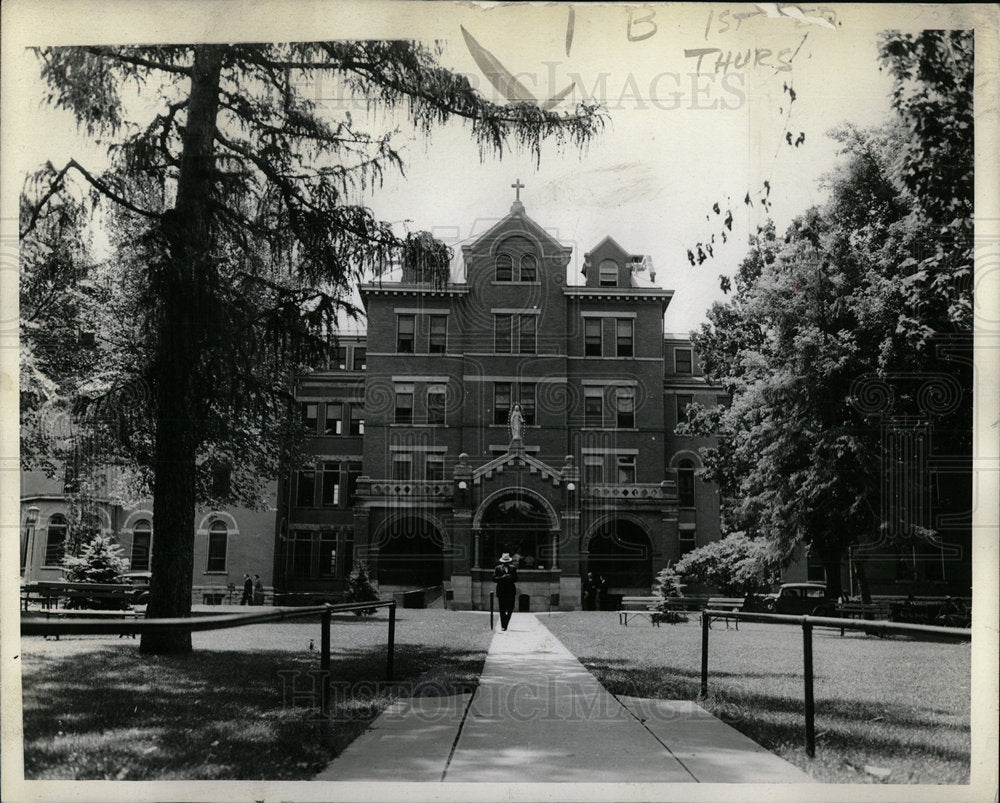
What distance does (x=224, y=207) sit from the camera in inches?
268

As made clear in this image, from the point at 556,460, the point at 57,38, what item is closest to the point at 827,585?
the point at 556,460

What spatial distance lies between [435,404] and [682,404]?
2496 millimetres

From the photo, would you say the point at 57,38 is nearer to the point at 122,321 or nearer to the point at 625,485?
the point at 122,321

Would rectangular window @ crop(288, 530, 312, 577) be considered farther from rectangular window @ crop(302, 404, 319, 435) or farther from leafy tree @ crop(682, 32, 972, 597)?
leafy tree @ crop(682, 32, 972, 597)

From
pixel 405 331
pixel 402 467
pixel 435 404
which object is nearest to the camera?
pixel 405 331

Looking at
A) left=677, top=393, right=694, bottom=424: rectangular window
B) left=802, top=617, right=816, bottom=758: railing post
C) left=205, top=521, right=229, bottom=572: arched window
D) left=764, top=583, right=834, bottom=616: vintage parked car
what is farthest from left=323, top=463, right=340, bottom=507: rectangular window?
left=802, top=617, right=816, bottom=758: railing post

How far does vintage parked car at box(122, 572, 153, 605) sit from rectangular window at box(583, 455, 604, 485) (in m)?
4.08

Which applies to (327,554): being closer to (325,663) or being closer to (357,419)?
(357,419)

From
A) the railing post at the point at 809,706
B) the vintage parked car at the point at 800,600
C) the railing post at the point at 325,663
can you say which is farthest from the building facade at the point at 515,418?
the railing post at the point at 809,706

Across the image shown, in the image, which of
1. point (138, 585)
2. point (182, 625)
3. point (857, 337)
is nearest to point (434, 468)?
point (138, 585)

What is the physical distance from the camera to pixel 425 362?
7988mm

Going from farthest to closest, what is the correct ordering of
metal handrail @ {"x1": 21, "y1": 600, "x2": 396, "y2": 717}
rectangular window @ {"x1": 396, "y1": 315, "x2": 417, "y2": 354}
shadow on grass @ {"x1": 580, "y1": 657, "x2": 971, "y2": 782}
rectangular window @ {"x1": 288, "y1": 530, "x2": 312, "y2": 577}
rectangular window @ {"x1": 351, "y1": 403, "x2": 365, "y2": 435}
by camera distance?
rectangular window @ {"x1": 288, "y1": 530, "x2": 312, "y2": 577} < rectangular window @ {"x1": 351, "y1": 403, "x2": 365, "y2": 435} < rectangular window @ {"x1": 396, "y1": 315, "x2": 417, "y2": 354} < shadow on grass @ {"x1": 580, "y1": 657, "x2": 971, "y2": 782} < metal handrail @ {"x1": 21, "y1": 600, "x2": 396, "y2": 717}

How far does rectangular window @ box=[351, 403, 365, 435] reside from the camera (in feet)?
24.8

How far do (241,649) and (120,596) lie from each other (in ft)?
3.46
